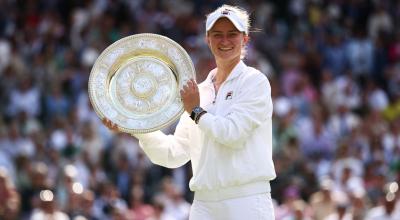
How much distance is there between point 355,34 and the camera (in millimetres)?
21188

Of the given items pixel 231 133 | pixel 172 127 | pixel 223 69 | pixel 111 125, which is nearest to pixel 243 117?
pixel 231 133

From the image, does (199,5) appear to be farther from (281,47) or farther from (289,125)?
(289,125)

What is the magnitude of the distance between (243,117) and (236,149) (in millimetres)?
217

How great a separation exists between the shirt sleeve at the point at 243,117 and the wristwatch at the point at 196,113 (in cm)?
4

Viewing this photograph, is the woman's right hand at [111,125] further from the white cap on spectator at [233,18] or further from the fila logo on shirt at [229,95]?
the white cap on spectator at [233,18]

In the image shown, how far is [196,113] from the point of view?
8.30 metres

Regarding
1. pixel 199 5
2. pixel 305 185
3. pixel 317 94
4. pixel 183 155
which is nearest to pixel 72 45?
pixel 199 5

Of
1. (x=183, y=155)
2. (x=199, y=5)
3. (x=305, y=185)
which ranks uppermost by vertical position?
(x=199, y=5)

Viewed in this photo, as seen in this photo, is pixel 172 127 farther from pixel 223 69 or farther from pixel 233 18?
pixel 233 18

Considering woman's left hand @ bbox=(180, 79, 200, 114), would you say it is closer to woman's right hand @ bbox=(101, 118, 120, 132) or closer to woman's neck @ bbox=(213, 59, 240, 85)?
woman's neck @ bbox=(213, 59, 240, 85)

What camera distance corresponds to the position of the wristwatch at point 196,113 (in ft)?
27.2

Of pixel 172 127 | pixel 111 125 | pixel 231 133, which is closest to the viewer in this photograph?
pixel 231 133

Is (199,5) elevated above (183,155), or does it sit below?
above

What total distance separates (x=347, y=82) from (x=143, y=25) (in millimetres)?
3578
